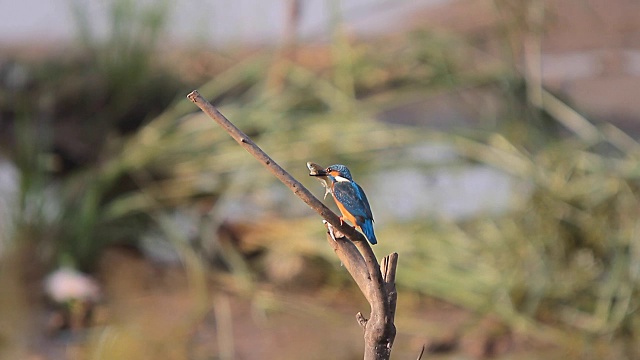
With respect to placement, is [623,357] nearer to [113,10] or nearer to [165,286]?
[165,286]

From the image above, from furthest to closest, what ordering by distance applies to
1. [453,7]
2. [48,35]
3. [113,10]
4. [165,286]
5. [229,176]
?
[453,7] < [48,35] < [113,10] < [229,176] < [165,286]

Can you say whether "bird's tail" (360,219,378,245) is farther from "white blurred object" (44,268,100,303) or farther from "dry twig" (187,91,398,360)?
"white blurred object" (44,268,100,303)

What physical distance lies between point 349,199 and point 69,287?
1.38 m

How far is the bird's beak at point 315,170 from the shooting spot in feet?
1.57

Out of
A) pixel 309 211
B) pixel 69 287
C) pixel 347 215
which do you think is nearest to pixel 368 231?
pixel 347 215

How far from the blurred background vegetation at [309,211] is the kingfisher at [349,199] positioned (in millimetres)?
1004

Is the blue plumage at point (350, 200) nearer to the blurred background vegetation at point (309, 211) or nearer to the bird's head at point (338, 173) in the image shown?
the bird's head at point (338, 173)

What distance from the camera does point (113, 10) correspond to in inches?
94.1

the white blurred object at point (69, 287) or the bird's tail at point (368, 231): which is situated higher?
the white blurred object at point (69, 287)

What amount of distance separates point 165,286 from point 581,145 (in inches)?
33.2

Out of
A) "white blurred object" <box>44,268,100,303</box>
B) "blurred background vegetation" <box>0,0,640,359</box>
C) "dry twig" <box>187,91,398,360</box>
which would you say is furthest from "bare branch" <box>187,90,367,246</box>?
"white blurred object" <box>44,268,100,303</box>

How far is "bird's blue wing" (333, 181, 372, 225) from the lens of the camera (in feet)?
1.68

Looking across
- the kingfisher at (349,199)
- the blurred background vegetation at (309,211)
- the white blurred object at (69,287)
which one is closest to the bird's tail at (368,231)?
the kingfisher at (349,199)

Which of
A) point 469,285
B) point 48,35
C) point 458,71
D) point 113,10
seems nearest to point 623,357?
point 469,285
